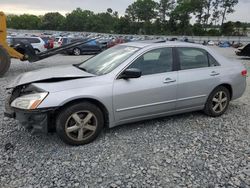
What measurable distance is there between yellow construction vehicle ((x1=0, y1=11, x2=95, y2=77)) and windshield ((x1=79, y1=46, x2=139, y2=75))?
4408mm

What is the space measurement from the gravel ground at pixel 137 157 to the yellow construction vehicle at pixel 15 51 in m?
5.57

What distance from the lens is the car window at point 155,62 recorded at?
443cm

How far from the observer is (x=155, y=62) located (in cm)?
459

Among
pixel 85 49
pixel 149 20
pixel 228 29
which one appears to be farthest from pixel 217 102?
pixel 149 20

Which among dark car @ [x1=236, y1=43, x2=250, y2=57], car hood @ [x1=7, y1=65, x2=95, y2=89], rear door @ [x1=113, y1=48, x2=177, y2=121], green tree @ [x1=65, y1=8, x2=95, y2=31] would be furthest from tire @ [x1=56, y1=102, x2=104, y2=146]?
green tree @ [x1=65, y1=8, x2=95, y2=31]

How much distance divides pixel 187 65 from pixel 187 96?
0.56m

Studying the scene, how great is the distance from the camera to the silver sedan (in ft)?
12.5

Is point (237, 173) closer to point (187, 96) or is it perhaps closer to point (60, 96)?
point (187, 96)

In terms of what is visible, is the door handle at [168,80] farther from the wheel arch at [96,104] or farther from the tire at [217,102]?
the wheel arch at [96,104]

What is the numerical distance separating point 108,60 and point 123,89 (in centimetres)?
78

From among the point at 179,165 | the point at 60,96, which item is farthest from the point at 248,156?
the point at 60,96

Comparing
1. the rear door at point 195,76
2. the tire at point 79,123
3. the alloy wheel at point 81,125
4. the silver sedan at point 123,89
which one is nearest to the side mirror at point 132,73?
the silver sedan at point 123,89

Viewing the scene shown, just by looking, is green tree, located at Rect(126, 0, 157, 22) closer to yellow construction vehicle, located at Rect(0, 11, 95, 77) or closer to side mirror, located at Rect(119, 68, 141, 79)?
yellow construction vehicle, located at Rect(0, 11, 95, 77)

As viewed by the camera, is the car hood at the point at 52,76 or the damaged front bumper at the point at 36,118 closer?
the damaged front bumper at the point at 36,118
